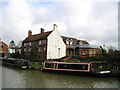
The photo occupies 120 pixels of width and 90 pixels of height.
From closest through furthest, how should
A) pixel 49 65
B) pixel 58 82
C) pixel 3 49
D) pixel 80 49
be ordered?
pixel 58 82 < pixel 49 65 < pixel 80 49 < pixel 3 49

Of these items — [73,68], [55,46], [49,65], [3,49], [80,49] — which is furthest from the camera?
[3,49]

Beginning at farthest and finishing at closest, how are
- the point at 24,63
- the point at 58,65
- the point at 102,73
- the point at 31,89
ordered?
the point at 24,63 → the point at 58,65 → the point at 102,73 → the point at 31,89

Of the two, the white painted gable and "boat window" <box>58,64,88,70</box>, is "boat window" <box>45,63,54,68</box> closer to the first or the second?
"boat window" <box>58,64,88,70</box>

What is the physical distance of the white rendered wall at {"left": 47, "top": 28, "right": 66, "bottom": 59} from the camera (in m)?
35.7

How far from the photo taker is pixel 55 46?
3762 centimetres

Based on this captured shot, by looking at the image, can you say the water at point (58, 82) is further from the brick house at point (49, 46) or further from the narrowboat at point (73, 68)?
the brick house at point (49, 46)

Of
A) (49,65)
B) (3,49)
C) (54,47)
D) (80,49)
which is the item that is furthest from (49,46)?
(3,49)

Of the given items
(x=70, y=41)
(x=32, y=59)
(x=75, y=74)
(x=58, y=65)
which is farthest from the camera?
(x=70, y=41)

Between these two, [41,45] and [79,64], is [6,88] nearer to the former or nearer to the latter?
[79,64]

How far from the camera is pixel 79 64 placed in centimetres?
2111

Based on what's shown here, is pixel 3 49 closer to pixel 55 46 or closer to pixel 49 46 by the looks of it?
pixel 49 46

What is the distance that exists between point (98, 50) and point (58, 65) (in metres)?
22.5

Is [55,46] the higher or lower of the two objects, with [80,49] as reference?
higher

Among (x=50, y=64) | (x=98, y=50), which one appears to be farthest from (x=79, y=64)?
(x=98, y=50)
